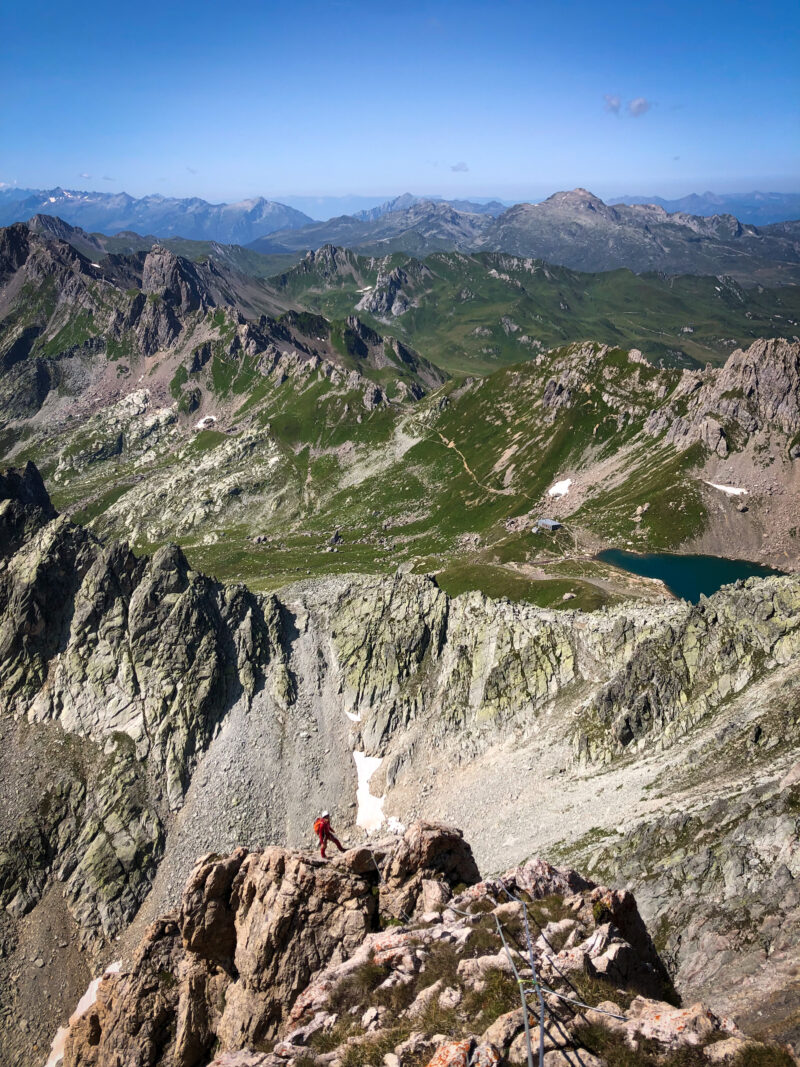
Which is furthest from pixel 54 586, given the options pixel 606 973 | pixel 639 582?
pixel 639 582

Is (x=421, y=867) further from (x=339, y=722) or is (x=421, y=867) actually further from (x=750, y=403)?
(x=750, y=403)

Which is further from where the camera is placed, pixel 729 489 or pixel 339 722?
pixel 729 489

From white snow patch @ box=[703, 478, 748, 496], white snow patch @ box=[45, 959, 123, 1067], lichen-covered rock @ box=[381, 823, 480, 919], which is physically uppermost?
lichen-covered rock @ box=[381, 823, 480, 919]

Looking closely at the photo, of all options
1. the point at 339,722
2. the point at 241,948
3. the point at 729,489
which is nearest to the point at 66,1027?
the point at 339,722

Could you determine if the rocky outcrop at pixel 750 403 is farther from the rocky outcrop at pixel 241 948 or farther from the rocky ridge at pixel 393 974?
the rocky outcrop at pixel 241 948

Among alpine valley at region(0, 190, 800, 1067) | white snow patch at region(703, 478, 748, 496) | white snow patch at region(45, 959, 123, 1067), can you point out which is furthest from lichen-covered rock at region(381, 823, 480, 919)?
white snow patch at region(703, 478, 748, 496)

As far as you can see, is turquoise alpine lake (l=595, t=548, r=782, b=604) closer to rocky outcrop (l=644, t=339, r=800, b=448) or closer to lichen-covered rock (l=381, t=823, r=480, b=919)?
rocky outcrop (l=644, t=339, r=800, b=448)

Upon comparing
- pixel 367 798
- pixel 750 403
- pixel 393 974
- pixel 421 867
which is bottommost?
pixel 367 798
